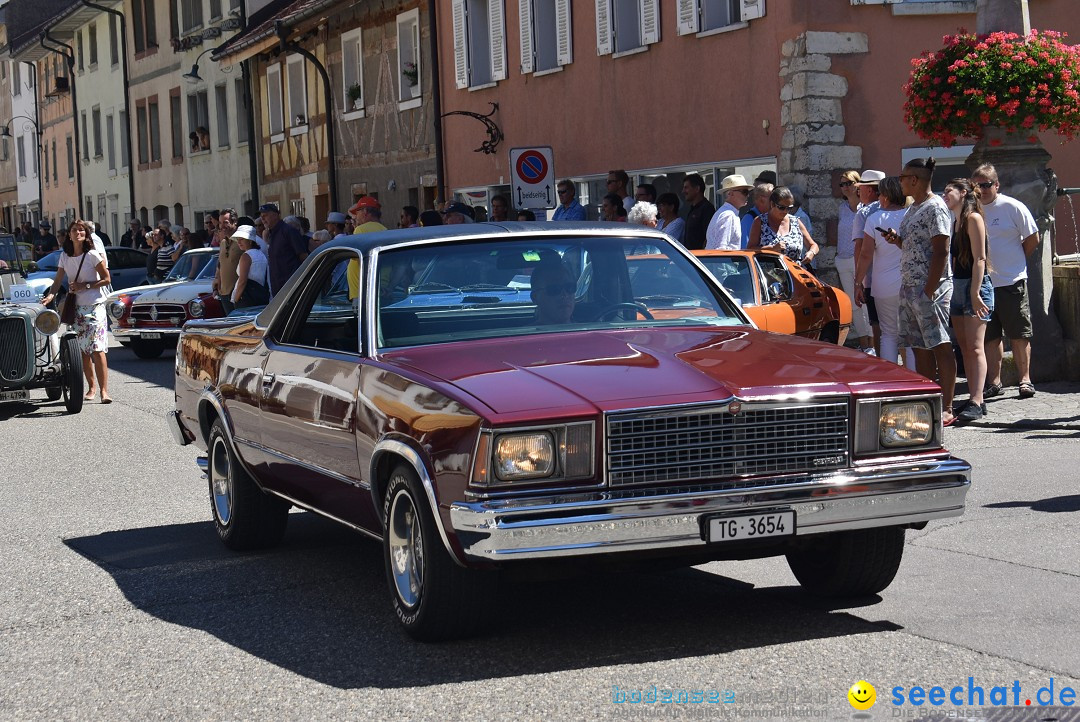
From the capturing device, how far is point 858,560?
6312mm

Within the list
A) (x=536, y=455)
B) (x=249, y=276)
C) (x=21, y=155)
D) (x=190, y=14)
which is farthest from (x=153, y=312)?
(x=21, y=155)

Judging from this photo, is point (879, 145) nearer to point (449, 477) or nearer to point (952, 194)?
point (952, 194)

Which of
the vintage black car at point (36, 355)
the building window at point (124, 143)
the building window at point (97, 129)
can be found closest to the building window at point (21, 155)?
the building window at point (97, 129)

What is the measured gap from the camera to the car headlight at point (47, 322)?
54.9 ft

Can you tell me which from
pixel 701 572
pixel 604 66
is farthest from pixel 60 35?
pixel 701 572

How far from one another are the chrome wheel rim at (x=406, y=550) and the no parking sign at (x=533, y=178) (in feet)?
44.9

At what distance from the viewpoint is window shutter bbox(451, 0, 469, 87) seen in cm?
2822

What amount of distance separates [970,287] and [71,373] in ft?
28.0

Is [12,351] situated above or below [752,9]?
below

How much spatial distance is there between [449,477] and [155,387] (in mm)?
14044

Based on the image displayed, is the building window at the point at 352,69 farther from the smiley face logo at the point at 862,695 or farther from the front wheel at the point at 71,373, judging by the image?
the smiley face logo at the point at 862,695

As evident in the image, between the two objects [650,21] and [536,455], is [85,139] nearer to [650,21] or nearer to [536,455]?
[650,21]

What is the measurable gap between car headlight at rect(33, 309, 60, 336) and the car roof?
1006cm

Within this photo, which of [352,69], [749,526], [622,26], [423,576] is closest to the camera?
[749,526]
